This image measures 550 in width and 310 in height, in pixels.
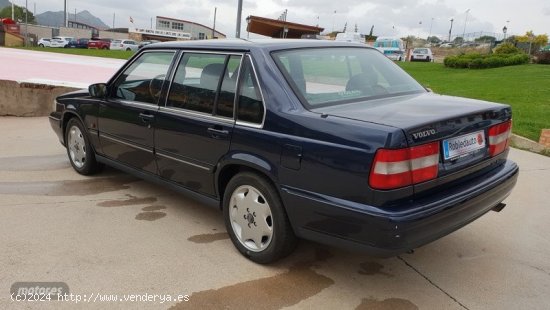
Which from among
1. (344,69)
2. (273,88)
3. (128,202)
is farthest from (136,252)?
(344,69)

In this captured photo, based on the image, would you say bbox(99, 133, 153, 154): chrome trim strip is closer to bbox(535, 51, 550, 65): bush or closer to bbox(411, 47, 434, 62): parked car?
bbox(535, 51, 550, 65): bush

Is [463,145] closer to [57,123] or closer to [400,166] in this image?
[400,166]

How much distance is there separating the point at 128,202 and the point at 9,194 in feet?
4.02

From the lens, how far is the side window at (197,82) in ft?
12.2

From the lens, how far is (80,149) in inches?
215

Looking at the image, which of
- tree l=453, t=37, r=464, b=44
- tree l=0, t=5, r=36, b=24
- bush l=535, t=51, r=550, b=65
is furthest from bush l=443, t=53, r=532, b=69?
tree l=0, t=5, r=36, b=24

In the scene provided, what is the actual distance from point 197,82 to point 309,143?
54.4 inches

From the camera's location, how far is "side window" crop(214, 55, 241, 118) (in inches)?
139

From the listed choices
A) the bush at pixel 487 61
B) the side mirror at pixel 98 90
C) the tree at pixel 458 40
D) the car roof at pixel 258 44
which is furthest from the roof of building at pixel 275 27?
the tree at pixel 458 40

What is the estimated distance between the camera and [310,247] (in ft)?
12.5

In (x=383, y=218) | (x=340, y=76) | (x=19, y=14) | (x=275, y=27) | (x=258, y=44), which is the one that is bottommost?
(x=383, y=218)

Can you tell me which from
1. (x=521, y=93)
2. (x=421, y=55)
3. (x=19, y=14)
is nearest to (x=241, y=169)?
(x=521, y=93)

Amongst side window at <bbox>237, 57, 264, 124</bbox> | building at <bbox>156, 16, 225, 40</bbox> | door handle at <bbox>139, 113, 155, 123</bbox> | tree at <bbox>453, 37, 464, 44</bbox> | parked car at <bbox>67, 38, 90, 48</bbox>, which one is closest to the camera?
side window at <bbox>237, 57, 264, 124</bbox>

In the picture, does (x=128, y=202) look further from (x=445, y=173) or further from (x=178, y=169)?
(x=445, y=173)
